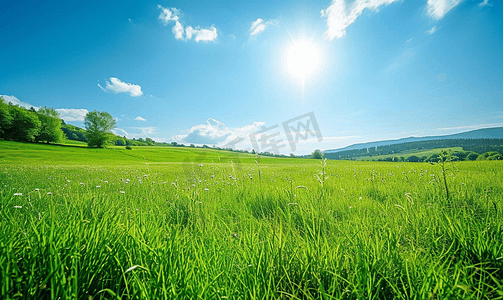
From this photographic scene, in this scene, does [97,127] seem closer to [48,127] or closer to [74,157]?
[48,127]

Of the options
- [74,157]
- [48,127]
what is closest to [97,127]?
[48,127]

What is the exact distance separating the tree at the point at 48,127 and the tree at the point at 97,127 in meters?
8.51

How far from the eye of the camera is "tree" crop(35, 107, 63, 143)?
6309cm

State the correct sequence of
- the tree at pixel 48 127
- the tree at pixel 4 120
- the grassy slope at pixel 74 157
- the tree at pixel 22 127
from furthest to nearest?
the tree at pixel 48 127
the tree at pixel 22 127
the tree at pixel 4 120
the grassy slope at pixel 74 157

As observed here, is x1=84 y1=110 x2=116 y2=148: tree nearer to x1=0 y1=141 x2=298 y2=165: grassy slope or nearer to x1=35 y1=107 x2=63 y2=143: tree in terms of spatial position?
x1=35 y1=107 x2=63 y2=143: tree

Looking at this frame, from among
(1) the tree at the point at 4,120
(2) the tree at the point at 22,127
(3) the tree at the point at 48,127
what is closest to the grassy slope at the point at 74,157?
(1) the tree at the point at 4,120

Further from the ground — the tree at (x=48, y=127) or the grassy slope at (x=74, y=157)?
the tree at (x=48, y=127)

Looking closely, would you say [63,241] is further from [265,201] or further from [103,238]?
[265,201]

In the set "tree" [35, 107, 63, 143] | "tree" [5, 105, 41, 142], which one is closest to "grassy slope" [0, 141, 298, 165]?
"tree" [5, 105, 41, 142]

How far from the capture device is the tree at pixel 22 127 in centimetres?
5562

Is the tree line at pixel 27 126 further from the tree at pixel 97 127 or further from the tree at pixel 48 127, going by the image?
the tree at pixel 97 127

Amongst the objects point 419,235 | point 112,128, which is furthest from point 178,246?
point 112,128

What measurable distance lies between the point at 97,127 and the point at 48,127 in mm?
13377

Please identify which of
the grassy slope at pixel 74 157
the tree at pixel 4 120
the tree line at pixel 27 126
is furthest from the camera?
the tree line at pixel 27 126
